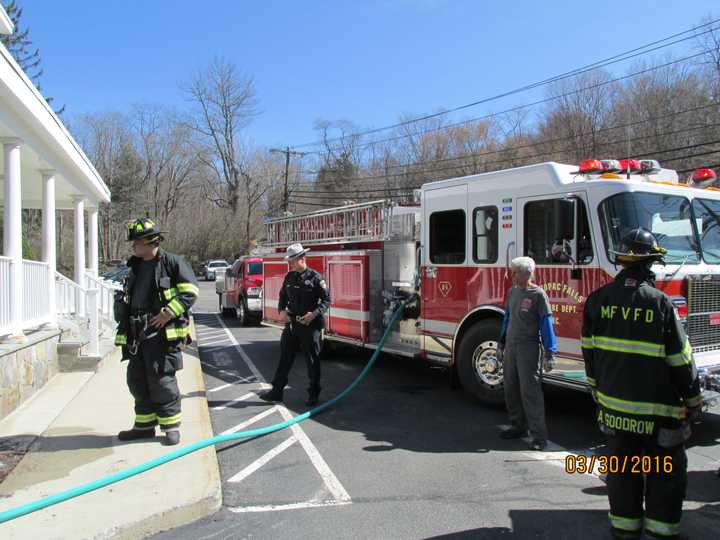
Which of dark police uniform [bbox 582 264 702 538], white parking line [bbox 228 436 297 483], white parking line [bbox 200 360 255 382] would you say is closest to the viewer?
dark police uniform [bbox 582 264 702 538]

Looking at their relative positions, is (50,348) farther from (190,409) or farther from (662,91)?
(662,91)

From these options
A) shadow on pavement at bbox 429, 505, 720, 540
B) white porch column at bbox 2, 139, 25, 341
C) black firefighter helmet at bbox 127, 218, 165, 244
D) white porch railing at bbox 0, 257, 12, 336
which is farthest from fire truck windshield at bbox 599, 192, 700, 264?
white porch column at bbox 2, 139, 25, 341

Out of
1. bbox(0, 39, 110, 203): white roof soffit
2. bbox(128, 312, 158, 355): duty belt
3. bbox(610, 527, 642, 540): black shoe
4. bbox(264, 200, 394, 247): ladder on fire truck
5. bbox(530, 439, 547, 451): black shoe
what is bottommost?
bbox(530, 439, 547, 451): black shoe

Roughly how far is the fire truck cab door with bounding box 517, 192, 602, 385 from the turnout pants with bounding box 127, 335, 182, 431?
11.7 ft

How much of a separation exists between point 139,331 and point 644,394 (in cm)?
384

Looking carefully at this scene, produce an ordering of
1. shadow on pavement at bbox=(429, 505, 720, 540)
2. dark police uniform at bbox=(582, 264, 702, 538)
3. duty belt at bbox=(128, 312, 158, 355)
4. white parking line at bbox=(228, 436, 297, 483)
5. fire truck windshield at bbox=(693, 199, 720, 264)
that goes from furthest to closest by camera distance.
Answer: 1. fire truck windshield at bbox=(693, 199, 720, 264)
2. duty belt at bbox=(128, 312, 158, 355)
3. white parking line at bbox=(228, 436, 297, 483)
4. shadow on pavement at bbox=(429, 505, 720, 540)
5. dark police uniform at bbox=(582, 264, 702, 538)

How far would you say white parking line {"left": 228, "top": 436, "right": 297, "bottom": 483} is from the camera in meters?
4.45

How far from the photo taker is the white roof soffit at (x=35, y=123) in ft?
21.1

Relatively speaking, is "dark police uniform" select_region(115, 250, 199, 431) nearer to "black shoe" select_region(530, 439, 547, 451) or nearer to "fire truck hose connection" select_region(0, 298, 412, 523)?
"fire truck hose connection" select_region(0, 298, 412, 523)

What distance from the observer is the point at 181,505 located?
3693mm

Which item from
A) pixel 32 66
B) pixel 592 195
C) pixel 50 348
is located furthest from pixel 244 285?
pixel 32 66

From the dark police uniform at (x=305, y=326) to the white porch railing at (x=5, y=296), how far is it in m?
3.31

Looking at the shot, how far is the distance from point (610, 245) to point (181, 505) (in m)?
4.21

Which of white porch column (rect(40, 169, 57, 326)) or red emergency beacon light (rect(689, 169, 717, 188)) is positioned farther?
white porch column (rect(40, 169, 57, 326))
